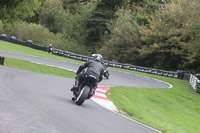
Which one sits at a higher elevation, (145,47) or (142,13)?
(142,13)

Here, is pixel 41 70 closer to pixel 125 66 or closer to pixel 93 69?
pixel 93 69

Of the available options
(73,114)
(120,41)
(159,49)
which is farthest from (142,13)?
(73,114)

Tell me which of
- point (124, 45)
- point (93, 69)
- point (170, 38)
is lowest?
point (93, 69)

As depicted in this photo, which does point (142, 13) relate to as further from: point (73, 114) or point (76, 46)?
point (73, 114)

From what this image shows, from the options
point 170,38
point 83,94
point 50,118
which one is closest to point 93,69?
point 83,94

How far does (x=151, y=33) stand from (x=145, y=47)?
8.06 ft

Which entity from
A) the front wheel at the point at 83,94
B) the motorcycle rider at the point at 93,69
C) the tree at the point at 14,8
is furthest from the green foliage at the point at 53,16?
the front wheel at the point at 83,94

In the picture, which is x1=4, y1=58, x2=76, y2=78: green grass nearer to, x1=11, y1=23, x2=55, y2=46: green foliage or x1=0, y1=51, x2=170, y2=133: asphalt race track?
x1=0, y1=51, x2=170, y2=133: asphalt race track

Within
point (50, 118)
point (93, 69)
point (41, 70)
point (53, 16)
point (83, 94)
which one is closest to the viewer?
point (50, 118)

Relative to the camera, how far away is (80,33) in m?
62.4

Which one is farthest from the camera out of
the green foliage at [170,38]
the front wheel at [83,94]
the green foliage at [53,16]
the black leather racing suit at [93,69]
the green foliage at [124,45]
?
the green foliage at [53,16]

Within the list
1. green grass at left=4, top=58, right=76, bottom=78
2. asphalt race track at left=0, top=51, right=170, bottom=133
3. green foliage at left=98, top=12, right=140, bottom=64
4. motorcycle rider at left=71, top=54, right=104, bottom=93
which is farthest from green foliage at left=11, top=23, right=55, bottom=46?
asphalt race track at left=0, top=51, right=170, bottom=133

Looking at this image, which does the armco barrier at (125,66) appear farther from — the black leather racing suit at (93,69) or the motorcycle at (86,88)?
the motorcycle at (86,88)

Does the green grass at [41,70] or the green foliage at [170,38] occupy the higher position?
the green foliage at [170,38]
